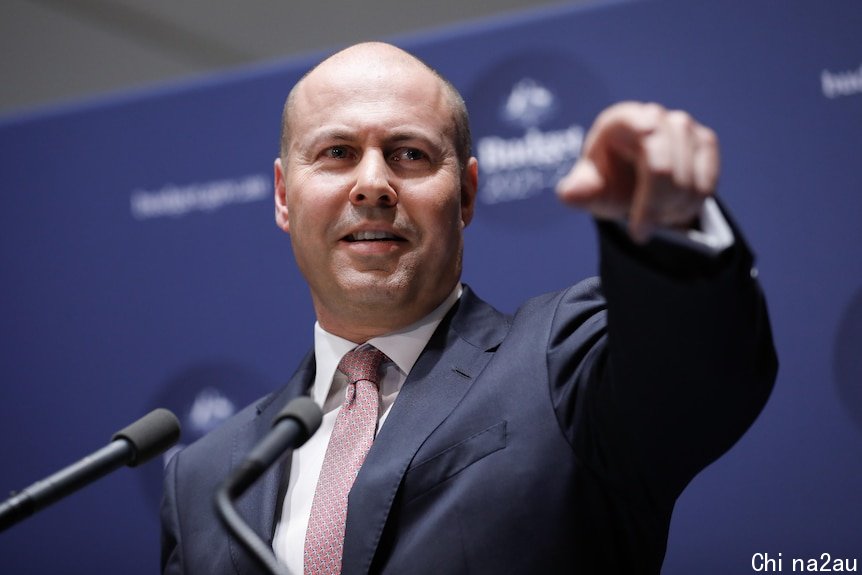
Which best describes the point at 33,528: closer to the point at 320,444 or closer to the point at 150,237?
the point at 150,237

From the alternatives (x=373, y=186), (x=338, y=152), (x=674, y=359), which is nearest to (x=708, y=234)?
(x=674, y=359)

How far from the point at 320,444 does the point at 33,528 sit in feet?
4.89

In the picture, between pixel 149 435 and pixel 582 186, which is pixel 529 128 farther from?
pixel 582 186

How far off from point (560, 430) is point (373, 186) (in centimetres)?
48

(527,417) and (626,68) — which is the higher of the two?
(626,68)

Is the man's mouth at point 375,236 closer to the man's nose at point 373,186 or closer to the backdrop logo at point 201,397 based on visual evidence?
the man's nose at point 373,186

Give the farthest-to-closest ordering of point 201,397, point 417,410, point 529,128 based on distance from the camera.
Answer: point 201,397
point 529,128
point 417,410

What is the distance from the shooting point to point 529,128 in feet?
7.15

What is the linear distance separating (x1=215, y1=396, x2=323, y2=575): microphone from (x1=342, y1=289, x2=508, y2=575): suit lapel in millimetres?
259

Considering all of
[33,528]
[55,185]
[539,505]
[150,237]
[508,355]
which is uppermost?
[55,185]

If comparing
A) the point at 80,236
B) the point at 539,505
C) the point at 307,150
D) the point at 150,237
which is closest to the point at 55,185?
the point at 80,236

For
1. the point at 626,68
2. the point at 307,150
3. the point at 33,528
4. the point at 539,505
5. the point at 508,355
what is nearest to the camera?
the point at 539,505

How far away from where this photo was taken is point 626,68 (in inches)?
83.1

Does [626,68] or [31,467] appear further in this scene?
[31,467]
